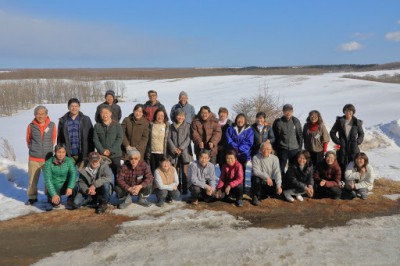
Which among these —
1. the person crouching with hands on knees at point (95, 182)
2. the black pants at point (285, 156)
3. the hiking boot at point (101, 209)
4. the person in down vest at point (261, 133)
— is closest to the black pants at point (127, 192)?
the person crouching with hands on knees at point (95, 182)

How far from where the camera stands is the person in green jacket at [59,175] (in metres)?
5.61

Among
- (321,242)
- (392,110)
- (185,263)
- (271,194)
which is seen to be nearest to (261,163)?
(271,194)

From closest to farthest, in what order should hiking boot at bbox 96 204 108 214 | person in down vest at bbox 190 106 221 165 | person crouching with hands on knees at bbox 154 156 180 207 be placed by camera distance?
hiking boot at bbox 96 204 108 214 < person crouching with hands on knees at bbox 154 156 180 207 < person in down vest at bbox 190 106 221 165

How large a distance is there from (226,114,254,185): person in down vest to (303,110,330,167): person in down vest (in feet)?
3.60

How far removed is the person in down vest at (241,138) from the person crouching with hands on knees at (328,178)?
1.28 meters

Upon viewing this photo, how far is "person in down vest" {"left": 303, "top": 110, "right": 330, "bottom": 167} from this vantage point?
652 centimetres

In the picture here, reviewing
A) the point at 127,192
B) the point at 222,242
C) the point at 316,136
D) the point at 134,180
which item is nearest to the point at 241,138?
the point at 316,136

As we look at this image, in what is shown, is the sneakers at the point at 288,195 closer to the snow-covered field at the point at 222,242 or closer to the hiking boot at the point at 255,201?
the hiking boot at the point at 255,201

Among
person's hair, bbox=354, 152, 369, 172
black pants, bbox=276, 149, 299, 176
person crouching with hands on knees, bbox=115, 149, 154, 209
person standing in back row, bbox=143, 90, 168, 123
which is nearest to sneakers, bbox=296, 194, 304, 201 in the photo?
black pants, bbox=276, 149, 299, 176

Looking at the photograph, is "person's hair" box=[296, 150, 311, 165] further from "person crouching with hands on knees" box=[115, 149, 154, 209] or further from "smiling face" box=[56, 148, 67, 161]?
"smiling face" box=[56, 148, 67, 161]

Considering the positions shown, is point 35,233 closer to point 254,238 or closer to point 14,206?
point 14,206

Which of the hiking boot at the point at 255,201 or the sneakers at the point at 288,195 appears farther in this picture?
the sneakers at the point at 288,195

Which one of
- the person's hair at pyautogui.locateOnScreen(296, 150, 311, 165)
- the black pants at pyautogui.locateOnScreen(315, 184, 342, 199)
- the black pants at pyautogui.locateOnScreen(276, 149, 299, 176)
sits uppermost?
the person's hair at pyautogui.locateOnScreen(296, 150, 311, 165)

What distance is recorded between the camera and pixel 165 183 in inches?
235
